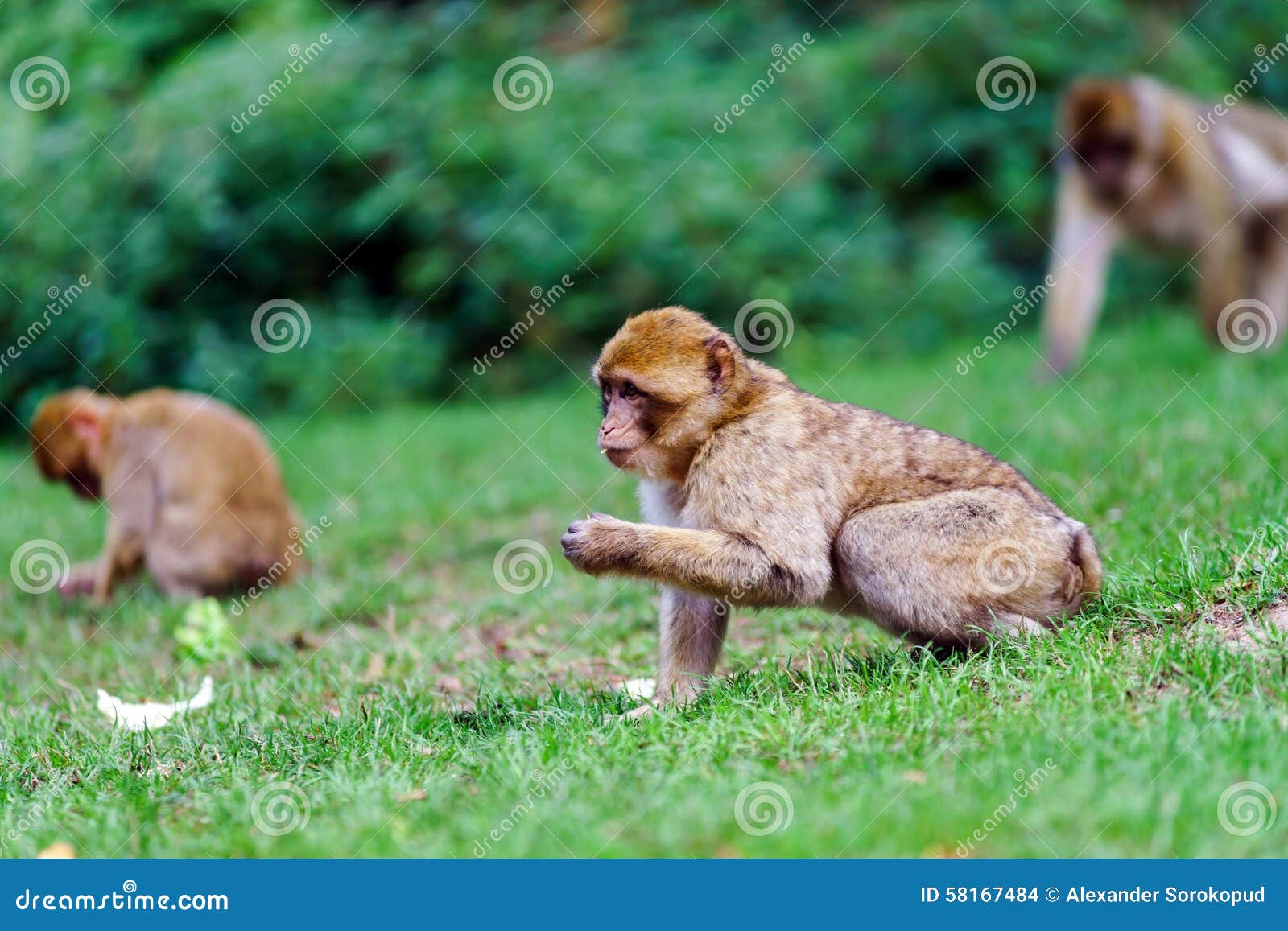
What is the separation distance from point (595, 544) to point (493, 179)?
34.2ft

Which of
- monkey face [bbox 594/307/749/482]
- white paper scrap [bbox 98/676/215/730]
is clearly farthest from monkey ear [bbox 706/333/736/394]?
white paper scrap [bbox 98/676/215/730]

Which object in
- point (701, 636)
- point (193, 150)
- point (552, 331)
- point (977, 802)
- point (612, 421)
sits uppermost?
point (193, 150)

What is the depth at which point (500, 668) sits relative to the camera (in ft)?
19.3

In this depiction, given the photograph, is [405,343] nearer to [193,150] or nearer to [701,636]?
[193,150]

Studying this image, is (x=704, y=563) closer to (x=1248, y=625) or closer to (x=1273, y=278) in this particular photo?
(x=1248, y=625)

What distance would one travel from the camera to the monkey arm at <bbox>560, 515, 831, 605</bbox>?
4648mm

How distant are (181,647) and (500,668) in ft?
7.30

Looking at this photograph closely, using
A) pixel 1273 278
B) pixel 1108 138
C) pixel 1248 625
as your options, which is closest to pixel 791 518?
pixel 1248 625

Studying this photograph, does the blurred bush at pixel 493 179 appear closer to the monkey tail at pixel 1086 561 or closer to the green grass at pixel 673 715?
the green grass at pixel 673 715

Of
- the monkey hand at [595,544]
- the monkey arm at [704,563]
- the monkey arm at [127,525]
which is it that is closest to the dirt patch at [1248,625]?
the monkey arm at [704,563]

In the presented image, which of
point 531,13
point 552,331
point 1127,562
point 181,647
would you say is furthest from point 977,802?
point 531,13

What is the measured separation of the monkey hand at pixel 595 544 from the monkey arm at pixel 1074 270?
687 cm

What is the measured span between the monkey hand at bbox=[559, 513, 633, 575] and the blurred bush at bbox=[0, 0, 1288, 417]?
29.9 feet

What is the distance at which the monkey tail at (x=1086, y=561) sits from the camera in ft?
16.0
